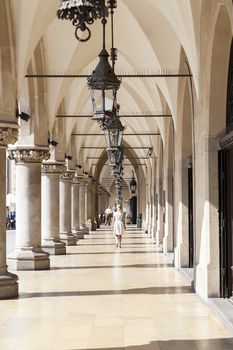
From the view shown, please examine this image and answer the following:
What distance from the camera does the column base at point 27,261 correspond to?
53.4 feet

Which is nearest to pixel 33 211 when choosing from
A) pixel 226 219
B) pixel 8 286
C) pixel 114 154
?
pixel 114 154

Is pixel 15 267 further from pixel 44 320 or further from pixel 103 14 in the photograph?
pixel 103 14

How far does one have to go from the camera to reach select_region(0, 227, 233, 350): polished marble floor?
7809mm

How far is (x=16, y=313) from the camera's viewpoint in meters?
9.95

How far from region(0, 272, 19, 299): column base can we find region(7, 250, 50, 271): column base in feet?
14.8

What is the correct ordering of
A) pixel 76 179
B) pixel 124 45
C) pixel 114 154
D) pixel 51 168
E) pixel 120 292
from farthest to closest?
pixel 76 179
pixel 51 168
pixel 124 45
pixel 114 154
pixel 120 292

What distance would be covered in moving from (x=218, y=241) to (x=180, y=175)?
5.67 m

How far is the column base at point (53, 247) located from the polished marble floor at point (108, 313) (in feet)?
15.8

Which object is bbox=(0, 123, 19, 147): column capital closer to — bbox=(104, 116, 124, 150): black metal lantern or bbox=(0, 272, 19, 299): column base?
bbox=(104, 116, 124, 150): black metal lantern

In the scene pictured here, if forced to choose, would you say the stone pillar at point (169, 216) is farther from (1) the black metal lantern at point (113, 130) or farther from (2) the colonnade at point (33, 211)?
(1) the black metal lantern at point (113, 130)

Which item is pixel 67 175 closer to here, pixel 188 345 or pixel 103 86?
pixel 103 86

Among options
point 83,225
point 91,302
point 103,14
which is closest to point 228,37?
point 91,302

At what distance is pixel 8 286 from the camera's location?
38.0 feet

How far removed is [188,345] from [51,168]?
14660 millimetres
